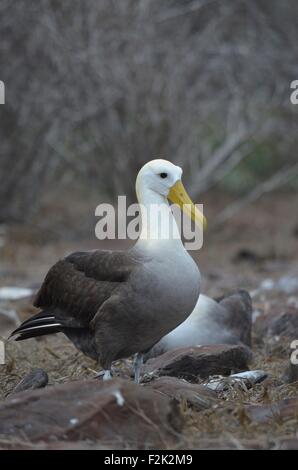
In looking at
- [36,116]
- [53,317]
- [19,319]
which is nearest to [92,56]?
[36,116]

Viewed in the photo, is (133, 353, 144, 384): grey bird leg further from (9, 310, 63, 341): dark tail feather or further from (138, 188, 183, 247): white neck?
(138, 188, 183, 247): white neck

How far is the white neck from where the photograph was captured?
4.03 m

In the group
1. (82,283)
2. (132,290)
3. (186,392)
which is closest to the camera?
(186,392)

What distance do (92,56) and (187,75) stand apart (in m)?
1.10

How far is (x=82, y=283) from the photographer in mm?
4219

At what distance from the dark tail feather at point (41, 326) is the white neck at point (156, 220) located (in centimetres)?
54

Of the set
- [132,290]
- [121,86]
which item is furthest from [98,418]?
[121,86]

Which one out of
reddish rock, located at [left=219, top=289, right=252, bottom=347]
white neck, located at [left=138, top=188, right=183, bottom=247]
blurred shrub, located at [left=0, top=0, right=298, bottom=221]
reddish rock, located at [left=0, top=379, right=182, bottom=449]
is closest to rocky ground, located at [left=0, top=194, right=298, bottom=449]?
reddish rock, located at [left=0, top=379, right=182, bottom=449]

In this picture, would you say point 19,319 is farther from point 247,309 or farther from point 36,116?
point 36,116

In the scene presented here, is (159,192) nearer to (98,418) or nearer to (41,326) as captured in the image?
(41,326)

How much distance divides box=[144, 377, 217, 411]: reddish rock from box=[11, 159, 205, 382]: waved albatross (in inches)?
9.6

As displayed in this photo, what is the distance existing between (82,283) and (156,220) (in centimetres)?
42

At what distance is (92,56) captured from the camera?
29.8 feet

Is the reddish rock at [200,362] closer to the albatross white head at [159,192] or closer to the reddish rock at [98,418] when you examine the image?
the albatross white head at [159,192]
